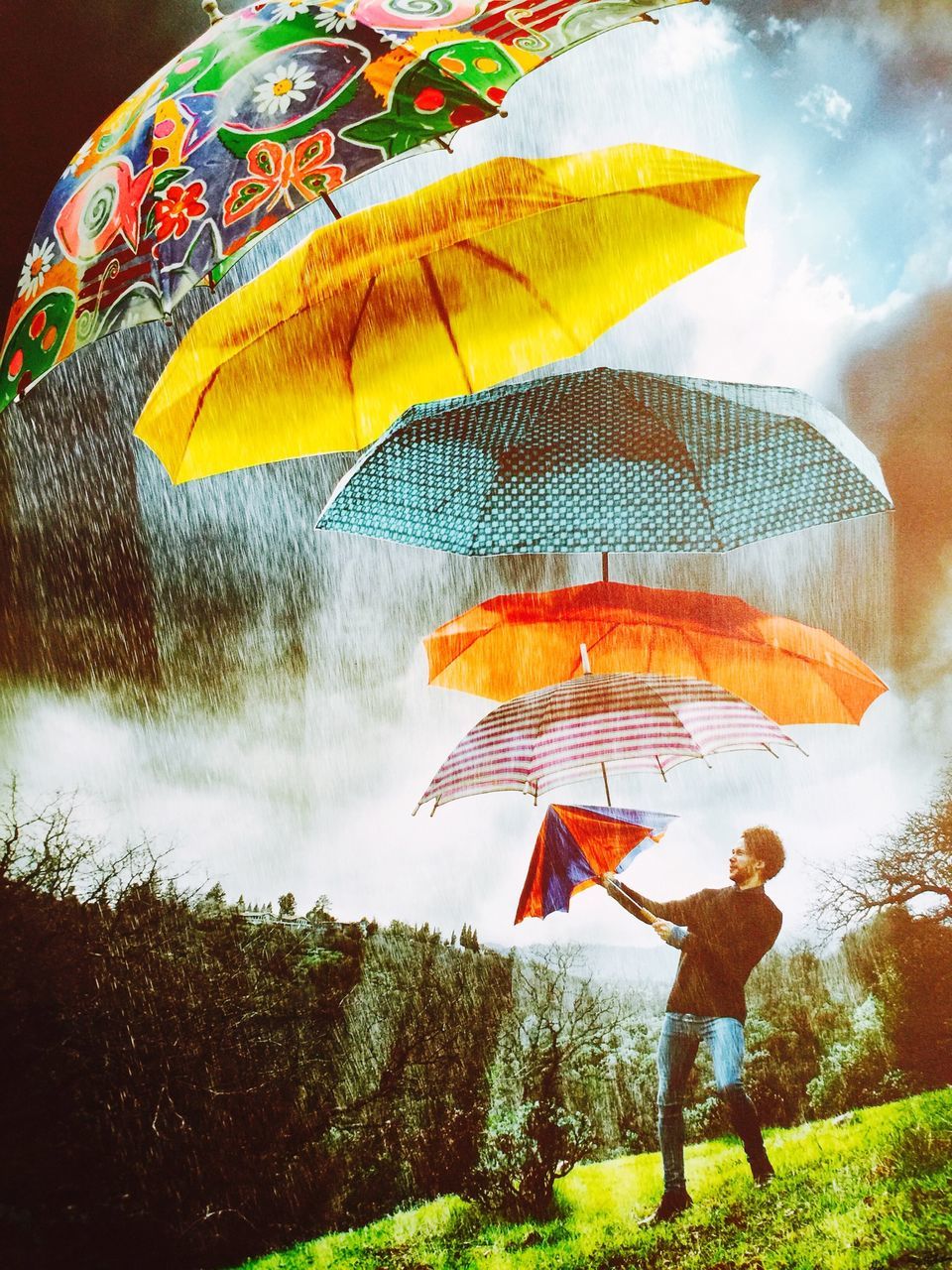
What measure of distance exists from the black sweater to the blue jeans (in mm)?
28

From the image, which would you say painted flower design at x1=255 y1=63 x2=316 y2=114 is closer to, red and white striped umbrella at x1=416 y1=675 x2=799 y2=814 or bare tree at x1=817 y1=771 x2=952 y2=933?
red and white striped umbrella at x1=416 y1=675 x2=799 y2=814

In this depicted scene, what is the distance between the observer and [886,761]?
83.0 inches

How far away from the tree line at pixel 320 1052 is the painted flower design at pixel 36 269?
112cm

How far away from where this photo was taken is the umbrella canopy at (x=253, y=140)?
182 centimetres

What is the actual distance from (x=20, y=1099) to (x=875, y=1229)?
5.75 feet

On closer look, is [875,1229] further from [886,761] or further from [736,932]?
[886,761]

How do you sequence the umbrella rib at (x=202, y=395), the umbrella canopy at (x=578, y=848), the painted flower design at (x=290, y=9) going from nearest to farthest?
the painted flower design at (x=290, y=9) < the umbrella canopy at (x=578, y=848) < the umbrella rib at (x=202, y=395)

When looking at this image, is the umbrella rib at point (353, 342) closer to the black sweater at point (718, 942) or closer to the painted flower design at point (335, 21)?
the painted flower design at point (335, 21)

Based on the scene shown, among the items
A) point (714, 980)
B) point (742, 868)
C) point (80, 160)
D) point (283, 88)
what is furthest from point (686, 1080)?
point (80, 160)

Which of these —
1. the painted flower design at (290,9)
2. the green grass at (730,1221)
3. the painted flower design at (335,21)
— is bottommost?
the green grass at (730,1221)

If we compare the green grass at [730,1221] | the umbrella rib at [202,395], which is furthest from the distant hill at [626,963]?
the umbrella rib at [202,395]

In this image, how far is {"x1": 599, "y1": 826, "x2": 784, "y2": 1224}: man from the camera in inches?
74.6

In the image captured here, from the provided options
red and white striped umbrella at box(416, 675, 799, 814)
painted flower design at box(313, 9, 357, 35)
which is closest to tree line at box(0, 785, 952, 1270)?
red and white striped umbrella at box(416, 675, 799, 814)

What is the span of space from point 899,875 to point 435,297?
1.70m
